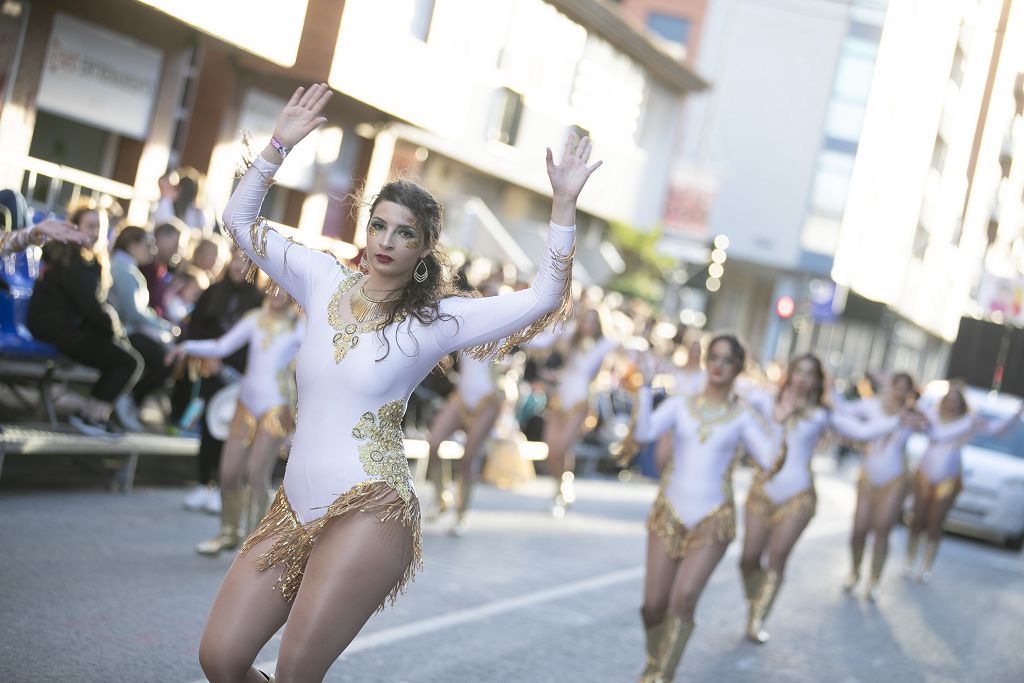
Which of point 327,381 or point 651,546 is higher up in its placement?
point 327,381

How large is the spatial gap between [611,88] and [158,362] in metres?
22.6

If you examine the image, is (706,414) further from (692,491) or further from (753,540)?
(753,540)

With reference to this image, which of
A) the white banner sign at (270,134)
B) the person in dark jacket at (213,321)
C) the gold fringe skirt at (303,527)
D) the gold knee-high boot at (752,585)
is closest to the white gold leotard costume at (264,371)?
the person in dark jacket at (213,321)

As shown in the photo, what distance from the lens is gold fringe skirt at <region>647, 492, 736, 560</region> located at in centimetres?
705

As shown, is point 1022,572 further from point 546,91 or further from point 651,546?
point 546,91

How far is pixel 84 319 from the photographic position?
33.1 feet

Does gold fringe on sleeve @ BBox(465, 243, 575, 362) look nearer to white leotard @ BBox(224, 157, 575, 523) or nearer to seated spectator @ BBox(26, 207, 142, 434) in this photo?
white leotard @ BBox(224, 157, 575, 523)

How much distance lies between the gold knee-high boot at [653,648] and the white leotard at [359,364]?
3044mm

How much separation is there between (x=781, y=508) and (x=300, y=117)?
19.9 feet

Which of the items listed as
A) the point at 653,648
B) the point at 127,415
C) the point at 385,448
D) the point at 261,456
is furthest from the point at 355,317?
the point at 127,415

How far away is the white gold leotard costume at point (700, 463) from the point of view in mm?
7094

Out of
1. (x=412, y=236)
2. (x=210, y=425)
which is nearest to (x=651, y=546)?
(x=412, y=236)

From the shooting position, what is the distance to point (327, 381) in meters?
4.28

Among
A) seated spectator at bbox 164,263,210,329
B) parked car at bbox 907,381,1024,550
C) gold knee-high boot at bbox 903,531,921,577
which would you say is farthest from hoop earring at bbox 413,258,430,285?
parked car at bbox 907,381,1024,550
